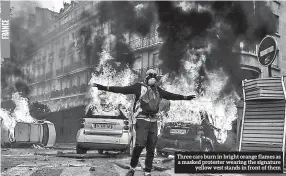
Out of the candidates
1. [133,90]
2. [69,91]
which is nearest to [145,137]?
[133,90]

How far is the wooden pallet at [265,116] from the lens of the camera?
8383 millimetres

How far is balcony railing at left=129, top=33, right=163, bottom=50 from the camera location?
22.8 metres

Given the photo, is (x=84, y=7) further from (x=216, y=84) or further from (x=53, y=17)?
(x=216, y=84)

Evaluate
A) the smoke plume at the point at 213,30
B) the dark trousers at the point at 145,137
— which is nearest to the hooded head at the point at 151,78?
the dark trousers at the point at 145,137

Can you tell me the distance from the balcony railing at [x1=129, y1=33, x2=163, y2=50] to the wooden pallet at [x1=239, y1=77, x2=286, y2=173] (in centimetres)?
1403

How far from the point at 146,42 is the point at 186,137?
1291 cm

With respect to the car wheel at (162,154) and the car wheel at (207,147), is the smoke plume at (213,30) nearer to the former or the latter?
the car wheel at (207,147)

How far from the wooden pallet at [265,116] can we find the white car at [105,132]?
333cm

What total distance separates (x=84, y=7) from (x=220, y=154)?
22.4 metres

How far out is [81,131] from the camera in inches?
444

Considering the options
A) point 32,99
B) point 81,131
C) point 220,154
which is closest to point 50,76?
point 32,99

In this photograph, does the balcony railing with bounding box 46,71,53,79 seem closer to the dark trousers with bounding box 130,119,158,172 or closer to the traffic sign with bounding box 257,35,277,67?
the traffic sign with bounding box 257,35,277,67

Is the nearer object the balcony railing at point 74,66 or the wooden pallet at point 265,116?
the wooden pallet at point 265,116

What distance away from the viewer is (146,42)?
918 inches
